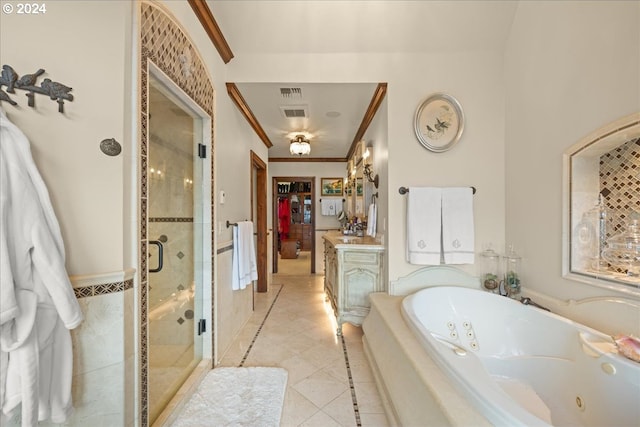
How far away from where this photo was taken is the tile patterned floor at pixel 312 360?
5.29 feet

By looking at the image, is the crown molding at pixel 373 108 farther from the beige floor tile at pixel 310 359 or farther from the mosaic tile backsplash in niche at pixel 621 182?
the beige floor tile at pixel 310 359

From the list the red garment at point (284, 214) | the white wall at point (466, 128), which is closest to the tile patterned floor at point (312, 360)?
the white wall at point (466, 128)

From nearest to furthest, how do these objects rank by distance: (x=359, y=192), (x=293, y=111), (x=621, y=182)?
(x=621, y=182), (x=293, y=111), (x=359, y=192)

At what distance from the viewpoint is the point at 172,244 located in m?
1.90

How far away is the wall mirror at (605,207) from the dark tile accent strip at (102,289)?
249 cm

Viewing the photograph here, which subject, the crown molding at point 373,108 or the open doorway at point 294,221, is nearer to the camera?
the crown molding at point 373,108

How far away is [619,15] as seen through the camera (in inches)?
54.4

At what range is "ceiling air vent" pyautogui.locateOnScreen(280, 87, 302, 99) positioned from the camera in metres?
2.58

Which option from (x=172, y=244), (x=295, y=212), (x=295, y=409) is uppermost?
(x=295, y=212)

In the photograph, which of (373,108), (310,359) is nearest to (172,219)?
(310,359)

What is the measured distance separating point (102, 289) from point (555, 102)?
283 centimetres

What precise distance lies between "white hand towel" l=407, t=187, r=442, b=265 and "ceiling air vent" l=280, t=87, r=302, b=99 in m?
1.50

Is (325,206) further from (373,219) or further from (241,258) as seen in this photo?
(241,258)

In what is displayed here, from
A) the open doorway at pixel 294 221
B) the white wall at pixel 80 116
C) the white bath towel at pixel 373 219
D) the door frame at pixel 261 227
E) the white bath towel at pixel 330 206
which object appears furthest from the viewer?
the open doorway at pixel 294 221
